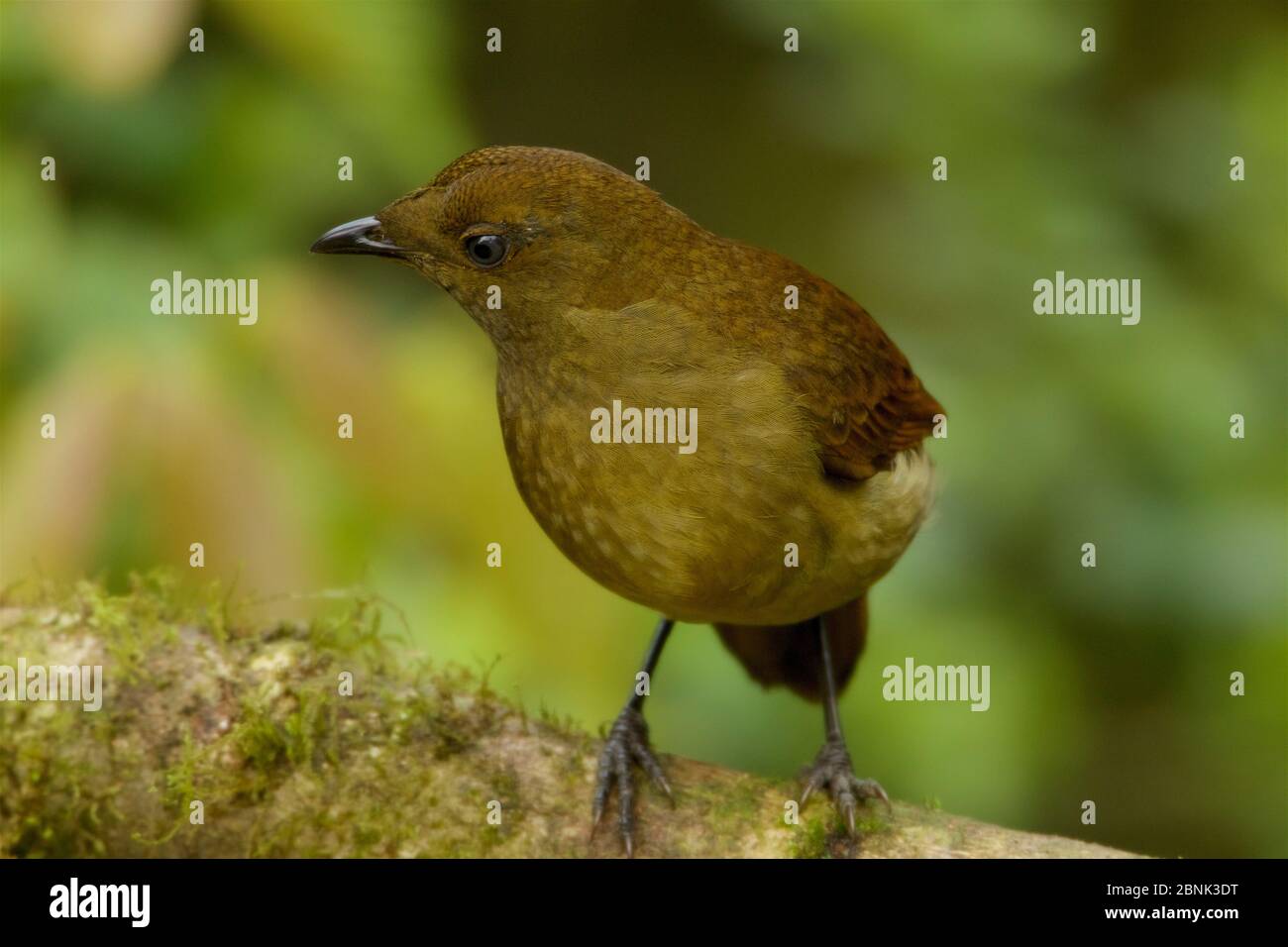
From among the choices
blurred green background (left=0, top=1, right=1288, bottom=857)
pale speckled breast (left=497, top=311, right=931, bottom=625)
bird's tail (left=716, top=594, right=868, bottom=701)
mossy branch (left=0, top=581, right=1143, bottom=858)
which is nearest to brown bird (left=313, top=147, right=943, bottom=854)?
pale speckled breast (left=497, top=311, right=931, bottom=625)

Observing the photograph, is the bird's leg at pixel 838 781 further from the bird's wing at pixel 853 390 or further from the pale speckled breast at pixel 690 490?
the bird's wing at pixel 853 390

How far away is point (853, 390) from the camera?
3453 mm

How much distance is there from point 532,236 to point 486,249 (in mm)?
109

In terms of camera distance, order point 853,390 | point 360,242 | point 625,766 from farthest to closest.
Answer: point 853,390 < point 360,242 < point 625,766

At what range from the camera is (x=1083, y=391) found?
4.77 metres

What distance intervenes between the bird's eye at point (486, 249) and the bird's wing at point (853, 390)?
2.27ft

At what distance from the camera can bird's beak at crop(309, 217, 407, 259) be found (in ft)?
10.7

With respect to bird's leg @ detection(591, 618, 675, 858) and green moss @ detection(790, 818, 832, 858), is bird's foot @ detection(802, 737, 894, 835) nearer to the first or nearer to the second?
green moss @ detection(790, 818, 832, 858)

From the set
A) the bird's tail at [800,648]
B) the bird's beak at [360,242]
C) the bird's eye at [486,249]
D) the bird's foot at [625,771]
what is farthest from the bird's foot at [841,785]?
the bird's beak at [360,242]

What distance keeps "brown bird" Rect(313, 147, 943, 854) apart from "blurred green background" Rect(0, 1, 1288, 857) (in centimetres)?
39

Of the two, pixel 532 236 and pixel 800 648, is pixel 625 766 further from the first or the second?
pixel 532 236

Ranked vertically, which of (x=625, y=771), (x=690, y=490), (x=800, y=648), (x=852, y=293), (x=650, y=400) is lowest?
(x=625, y=771)

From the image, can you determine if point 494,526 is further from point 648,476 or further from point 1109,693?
point 1109,693

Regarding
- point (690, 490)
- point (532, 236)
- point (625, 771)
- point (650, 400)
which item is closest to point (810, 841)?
point (625, 771)
